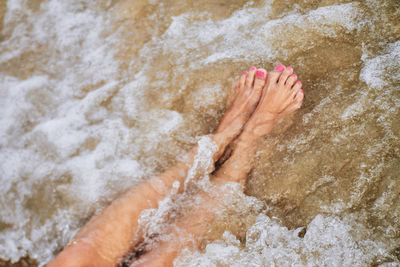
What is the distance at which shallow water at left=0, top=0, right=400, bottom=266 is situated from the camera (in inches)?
62.1

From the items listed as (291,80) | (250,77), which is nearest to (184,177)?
(250,77)

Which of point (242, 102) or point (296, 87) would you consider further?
point (242, 102)

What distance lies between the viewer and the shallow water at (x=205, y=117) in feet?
5.18

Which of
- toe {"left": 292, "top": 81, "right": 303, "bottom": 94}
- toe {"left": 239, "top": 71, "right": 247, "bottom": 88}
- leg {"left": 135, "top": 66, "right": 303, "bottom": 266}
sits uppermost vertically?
toe {"left": 239, "top": 71, "right": 247, "bottom": 88}

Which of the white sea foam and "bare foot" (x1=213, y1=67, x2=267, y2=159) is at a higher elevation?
"bare foot" (x1=213, y1=67, x2=267, y2=159)

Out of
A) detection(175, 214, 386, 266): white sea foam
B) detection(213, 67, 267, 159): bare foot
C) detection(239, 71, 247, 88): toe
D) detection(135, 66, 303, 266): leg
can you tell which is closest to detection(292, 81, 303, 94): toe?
detection(135, 66, 303, 266): leg

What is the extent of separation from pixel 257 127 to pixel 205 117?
35 centimetres

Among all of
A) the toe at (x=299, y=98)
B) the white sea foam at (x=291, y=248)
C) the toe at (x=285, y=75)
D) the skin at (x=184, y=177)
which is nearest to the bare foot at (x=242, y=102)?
the skin at (x=184, y=177)

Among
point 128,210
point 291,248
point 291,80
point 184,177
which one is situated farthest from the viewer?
point 291,80

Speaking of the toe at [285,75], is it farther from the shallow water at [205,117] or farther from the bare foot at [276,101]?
the shallow water at [205,117]

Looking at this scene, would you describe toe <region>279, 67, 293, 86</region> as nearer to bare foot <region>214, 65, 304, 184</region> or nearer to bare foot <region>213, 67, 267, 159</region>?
bare foot <region>214, 65, 304, 184</region>

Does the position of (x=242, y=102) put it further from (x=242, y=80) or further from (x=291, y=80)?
(x=291, y=80)

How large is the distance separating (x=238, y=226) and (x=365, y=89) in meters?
1.05

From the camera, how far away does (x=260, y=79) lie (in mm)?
2102
